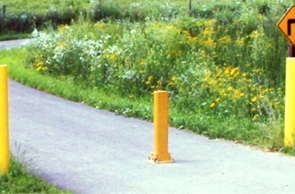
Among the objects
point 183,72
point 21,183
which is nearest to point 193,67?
point 183,72

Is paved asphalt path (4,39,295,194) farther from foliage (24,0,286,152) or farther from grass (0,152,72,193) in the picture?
foliage (24,0,286,152)

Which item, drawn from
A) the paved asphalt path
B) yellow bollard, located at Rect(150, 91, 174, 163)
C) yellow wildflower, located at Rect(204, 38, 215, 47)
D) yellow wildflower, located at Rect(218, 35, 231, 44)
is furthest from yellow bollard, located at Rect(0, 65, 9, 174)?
yellow wildflower, located at Rect(218, 35, 231, 44)

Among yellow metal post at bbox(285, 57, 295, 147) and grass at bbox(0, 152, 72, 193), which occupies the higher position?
yellow metal post at bbox(285, 57, 295, 147)

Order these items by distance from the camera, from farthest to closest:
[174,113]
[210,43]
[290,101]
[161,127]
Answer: [210,43] < [174,113] < [290,101] < [161,127]

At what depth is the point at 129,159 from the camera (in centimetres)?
696

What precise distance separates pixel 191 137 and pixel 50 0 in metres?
29.6

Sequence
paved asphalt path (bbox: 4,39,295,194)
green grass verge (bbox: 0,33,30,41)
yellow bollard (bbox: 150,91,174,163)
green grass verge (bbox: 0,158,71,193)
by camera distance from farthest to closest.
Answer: green grass verge (bbox: 0,33,30,41)
yellow bollard (bbox: 150,91,174,163)
paved asphalt path (bbox: 4,39,295,194)
green grass verge (bbox: 0,158,71,193)

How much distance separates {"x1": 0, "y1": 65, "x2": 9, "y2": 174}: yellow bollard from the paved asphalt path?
0.50m

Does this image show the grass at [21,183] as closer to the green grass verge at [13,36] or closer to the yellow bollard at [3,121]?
the yellow bollard at [3,121]

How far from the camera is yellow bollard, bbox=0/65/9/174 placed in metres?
5.61

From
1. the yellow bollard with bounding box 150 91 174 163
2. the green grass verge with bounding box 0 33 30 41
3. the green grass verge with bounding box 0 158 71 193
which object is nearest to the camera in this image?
the green grass verge with bounding box 0 158 71 193

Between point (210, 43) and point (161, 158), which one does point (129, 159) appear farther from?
point (210, 43)

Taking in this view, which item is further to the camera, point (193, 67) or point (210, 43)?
point (210, 43)

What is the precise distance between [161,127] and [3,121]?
1.87 m
